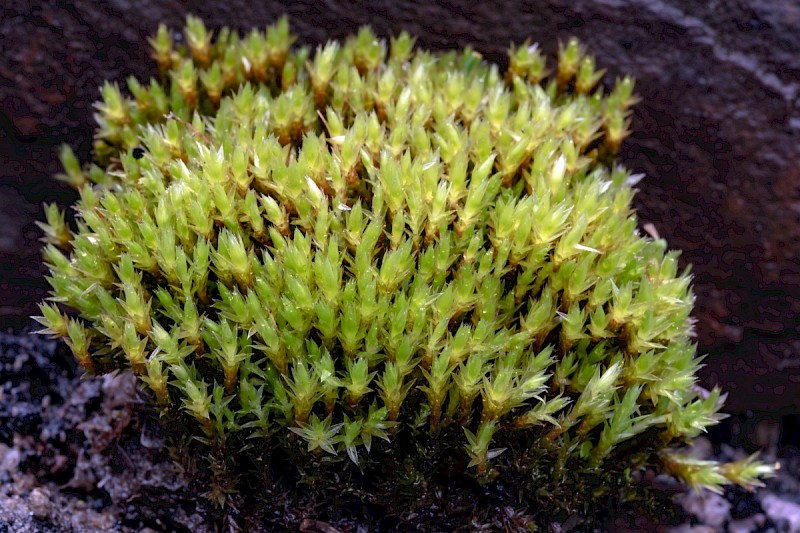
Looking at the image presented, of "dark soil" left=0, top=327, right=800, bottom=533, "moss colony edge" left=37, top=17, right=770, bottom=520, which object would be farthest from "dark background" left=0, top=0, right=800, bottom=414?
"moss colony edge" left=37, top=17, right=770, bottom=520

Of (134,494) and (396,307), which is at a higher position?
(396,307)

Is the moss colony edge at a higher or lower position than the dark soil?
higher

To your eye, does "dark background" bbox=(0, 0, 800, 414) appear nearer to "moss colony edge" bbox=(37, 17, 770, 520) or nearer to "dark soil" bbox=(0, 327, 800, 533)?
"dark soil" bbox=(0, 327, 800, 533)

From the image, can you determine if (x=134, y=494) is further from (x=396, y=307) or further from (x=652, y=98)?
(x=652, y=98)

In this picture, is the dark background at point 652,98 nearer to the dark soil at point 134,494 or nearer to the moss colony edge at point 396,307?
the dark soil at point 134,494

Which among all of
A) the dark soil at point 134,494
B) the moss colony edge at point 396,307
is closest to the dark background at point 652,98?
the dark soil at point 134,494

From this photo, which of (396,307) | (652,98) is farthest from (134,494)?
(652,98)

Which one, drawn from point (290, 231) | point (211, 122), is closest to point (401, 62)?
point (211, 122)
